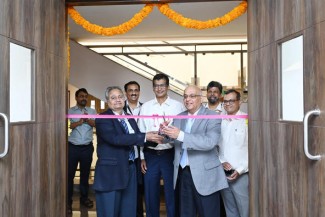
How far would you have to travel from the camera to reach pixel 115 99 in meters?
3.23

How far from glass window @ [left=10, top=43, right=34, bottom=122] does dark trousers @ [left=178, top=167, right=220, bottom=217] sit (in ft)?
4.34

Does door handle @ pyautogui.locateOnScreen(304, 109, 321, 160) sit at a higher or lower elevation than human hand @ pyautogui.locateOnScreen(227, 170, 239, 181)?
higher

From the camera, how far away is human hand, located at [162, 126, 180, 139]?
3.01 metres

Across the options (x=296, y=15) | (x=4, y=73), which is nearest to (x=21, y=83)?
(x=4, y=73)

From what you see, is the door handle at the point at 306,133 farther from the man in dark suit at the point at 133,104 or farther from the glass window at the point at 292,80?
the man in dark suit at the point at 133,104

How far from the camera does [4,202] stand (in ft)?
6.91

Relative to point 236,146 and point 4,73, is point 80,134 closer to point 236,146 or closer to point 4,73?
point 236,146

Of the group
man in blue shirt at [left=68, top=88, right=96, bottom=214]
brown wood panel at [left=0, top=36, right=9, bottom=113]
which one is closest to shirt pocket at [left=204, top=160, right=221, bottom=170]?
brown wood panel at [left=0, top=36, right=9, bottom=113]

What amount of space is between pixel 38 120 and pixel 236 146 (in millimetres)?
1653

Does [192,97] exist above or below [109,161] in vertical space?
above

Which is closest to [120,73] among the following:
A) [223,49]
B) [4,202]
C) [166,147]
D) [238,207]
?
[223,49]

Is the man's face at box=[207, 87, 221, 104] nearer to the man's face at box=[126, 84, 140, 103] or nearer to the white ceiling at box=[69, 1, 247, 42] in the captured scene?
the man's face at box=[126, 84, 140, 103]

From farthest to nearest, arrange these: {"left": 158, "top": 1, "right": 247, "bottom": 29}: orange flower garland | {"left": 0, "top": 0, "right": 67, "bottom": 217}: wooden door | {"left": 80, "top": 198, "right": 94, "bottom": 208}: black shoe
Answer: {"left": 80, "top": 198, "right": 94, "bottom": 208}: black shoe, {"left": 158, "top": 1, "right": 247, "bottom": 29}: orange flower garland, {"left": 0, "top": 0, "right": 67, "bottom": 217}: wooden door

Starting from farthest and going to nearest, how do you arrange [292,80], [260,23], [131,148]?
[131,148]
[260,23]
[292,80]
